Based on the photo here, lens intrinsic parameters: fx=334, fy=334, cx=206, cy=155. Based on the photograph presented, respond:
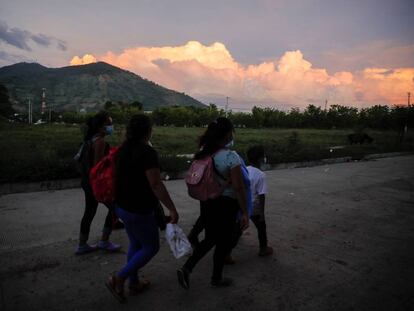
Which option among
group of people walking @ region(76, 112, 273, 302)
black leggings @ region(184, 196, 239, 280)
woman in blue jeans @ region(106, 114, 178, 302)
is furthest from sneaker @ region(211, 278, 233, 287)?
woman in blue jeans @ region(106, 114, 178, 302)

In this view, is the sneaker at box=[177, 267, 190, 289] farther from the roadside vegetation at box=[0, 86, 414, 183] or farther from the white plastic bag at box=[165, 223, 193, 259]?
the roadside vegetation at box=[0, 86, 414, 183]

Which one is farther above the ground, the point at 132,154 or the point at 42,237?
the point at 132,154

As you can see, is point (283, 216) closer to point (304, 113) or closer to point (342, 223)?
point (342, 223)

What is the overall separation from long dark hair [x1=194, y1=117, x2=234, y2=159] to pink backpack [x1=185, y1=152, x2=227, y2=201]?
0.08 metres

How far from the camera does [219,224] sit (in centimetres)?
316

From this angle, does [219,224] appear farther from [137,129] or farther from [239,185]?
[137,129]

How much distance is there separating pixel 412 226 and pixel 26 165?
788 centimetres

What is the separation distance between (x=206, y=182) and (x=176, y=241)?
0.61 m

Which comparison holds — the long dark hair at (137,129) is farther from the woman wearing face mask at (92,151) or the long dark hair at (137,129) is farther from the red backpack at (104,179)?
the woman wearing face mask at (92,151)

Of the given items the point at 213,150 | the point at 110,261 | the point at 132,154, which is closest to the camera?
the point at 132,154

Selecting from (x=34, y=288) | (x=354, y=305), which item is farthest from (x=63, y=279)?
(x=354, y=305)

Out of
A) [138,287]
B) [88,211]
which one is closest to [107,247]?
[88,211]

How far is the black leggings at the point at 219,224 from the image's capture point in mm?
3121

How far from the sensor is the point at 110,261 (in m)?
3.98
